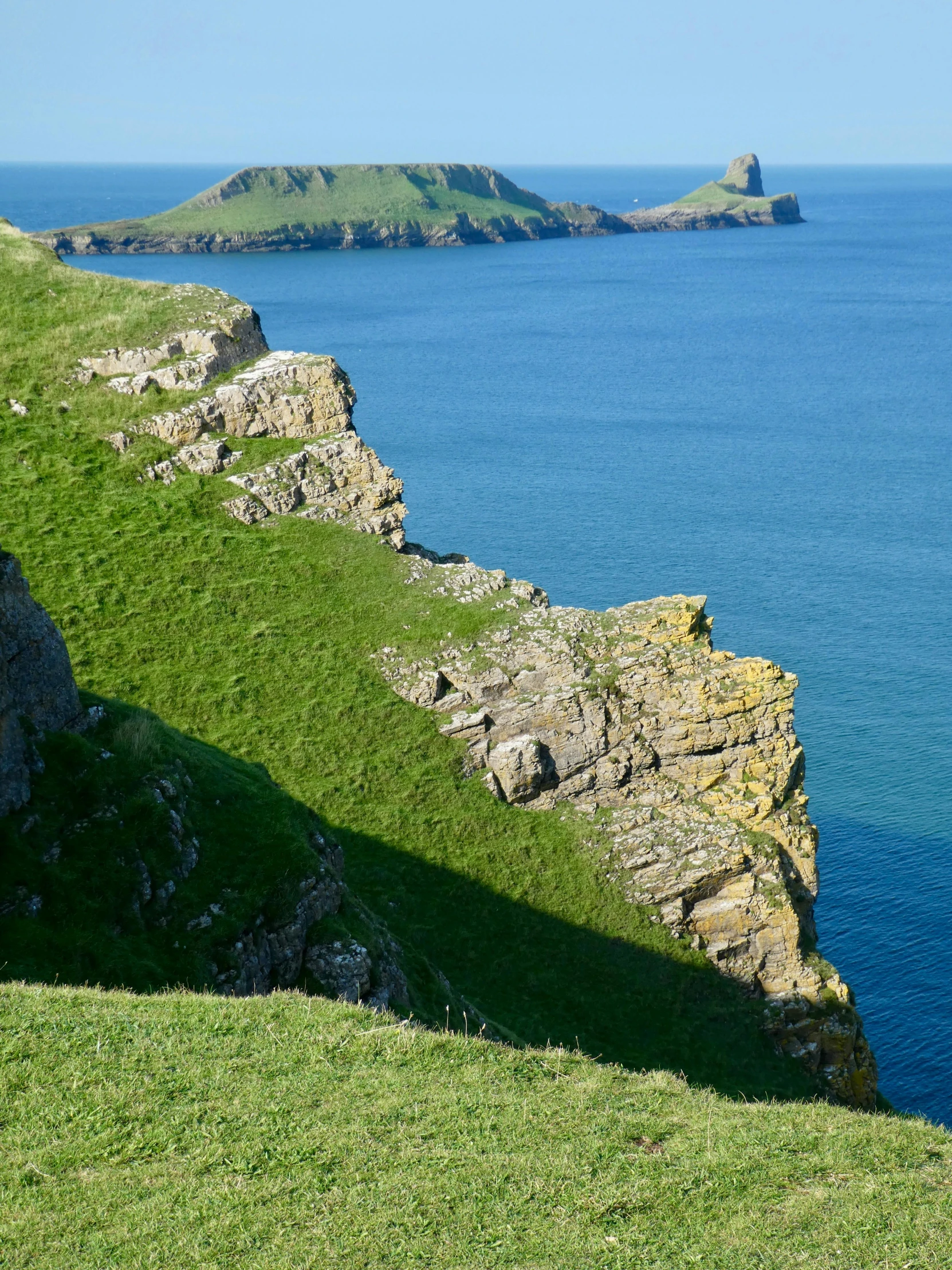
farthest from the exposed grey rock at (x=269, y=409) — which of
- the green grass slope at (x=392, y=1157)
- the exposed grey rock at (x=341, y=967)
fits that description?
the green grass slope at (x=392, y=1157)

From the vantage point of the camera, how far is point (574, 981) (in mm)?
42375

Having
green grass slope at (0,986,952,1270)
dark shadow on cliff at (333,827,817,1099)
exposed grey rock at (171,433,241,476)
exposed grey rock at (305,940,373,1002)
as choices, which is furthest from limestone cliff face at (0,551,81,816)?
exposed grey rock at (171,433,241,476)

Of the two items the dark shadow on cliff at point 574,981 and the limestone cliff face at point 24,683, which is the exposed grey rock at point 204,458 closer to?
the dark shadow on cliff at point 574,981

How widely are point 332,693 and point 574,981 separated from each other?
1566cm

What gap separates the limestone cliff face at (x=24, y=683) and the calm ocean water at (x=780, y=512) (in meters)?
39.4

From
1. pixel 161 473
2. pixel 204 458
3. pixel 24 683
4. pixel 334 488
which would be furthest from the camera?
pixel 334 488

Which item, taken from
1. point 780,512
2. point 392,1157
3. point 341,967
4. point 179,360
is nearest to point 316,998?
point 392,1157

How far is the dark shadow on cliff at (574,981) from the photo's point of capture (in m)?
40.3

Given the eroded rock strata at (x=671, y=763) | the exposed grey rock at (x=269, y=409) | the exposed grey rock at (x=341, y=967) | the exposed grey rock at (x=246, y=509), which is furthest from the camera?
the exposed grey rock at (x=269, y=409)

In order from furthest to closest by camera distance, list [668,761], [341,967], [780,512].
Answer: [780,512]
[668,761]
[341,967]

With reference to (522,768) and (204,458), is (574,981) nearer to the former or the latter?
(522,768)

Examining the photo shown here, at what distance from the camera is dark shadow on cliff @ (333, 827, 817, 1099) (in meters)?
40.3

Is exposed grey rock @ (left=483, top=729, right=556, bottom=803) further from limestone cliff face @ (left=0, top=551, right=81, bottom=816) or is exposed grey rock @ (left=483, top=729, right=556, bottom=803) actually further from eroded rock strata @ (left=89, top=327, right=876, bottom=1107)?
limestone cliff face @ (left=0, top=551, right=81, bottom=816)

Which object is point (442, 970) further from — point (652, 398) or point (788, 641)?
point (652, 398)
